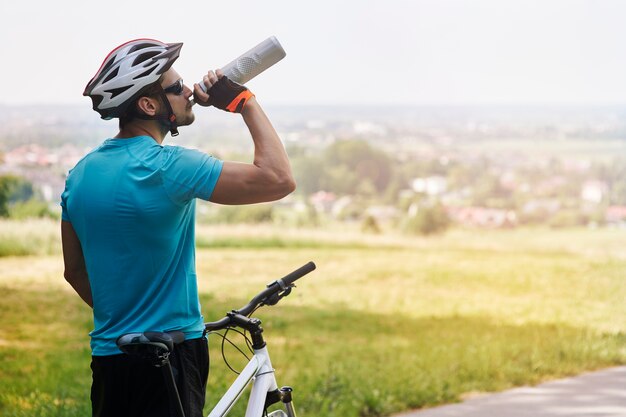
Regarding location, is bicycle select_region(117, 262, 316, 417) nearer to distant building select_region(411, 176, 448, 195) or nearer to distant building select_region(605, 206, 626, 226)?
distant building select_region(411, 176, 448, 195)

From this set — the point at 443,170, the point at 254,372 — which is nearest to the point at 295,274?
the point at 254,372

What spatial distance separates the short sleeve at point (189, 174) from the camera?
96.0 inches

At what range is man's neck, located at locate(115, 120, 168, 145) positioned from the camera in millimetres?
2607

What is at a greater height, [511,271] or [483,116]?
[483,116]

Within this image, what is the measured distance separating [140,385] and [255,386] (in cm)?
38

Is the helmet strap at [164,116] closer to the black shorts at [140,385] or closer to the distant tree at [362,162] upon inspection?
the black shorts at [140,385]

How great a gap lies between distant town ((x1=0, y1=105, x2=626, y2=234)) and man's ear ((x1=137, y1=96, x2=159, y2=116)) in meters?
7.24

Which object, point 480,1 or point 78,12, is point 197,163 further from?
point 480,1

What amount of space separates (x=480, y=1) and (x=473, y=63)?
0.62 metres

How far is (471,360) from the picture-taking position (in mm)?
7348

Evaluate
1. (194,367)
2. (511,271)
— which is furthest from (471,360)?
(194,367)

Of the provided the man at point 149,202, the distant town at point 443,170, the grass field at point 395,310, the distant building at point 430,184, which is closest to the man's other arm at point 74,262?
the man at point 149,202

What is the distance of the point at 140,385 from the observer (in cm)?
257

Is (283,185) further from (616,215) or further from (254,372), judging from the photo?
(616,215)
